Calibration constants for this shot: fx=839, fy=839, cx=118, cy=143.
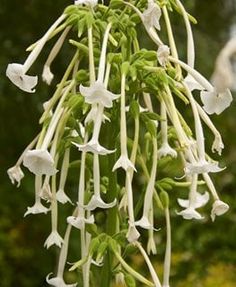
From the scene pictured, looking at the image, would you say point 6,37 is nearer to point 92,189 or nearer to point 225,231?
point 225,231

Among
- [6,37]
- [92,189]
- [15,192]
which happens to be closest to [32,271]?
[15,192]

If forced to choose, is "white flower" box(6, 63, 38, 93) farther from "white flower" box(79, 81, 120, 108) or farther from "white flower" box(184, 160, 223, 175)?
"white flower" box(184, 160, 223, 175)

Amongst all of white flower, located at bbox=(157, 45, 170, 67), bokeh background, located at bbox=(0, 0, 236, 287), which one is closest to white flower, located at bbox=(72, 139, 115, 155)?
white flower, located at bbox=(157, 45, 170, 67)

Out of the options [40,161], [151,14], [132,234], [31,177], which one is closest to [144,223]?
[132,234]

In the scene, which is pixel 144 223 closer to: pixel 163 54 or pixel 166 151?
pixel 166 151

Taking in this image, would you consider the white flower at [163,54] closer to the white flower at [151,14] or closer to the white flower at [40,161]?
the white flower at [151,14]

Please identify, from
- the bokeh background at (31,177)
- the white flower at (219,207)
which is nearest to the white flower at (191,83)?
the white flower at (219,207)
